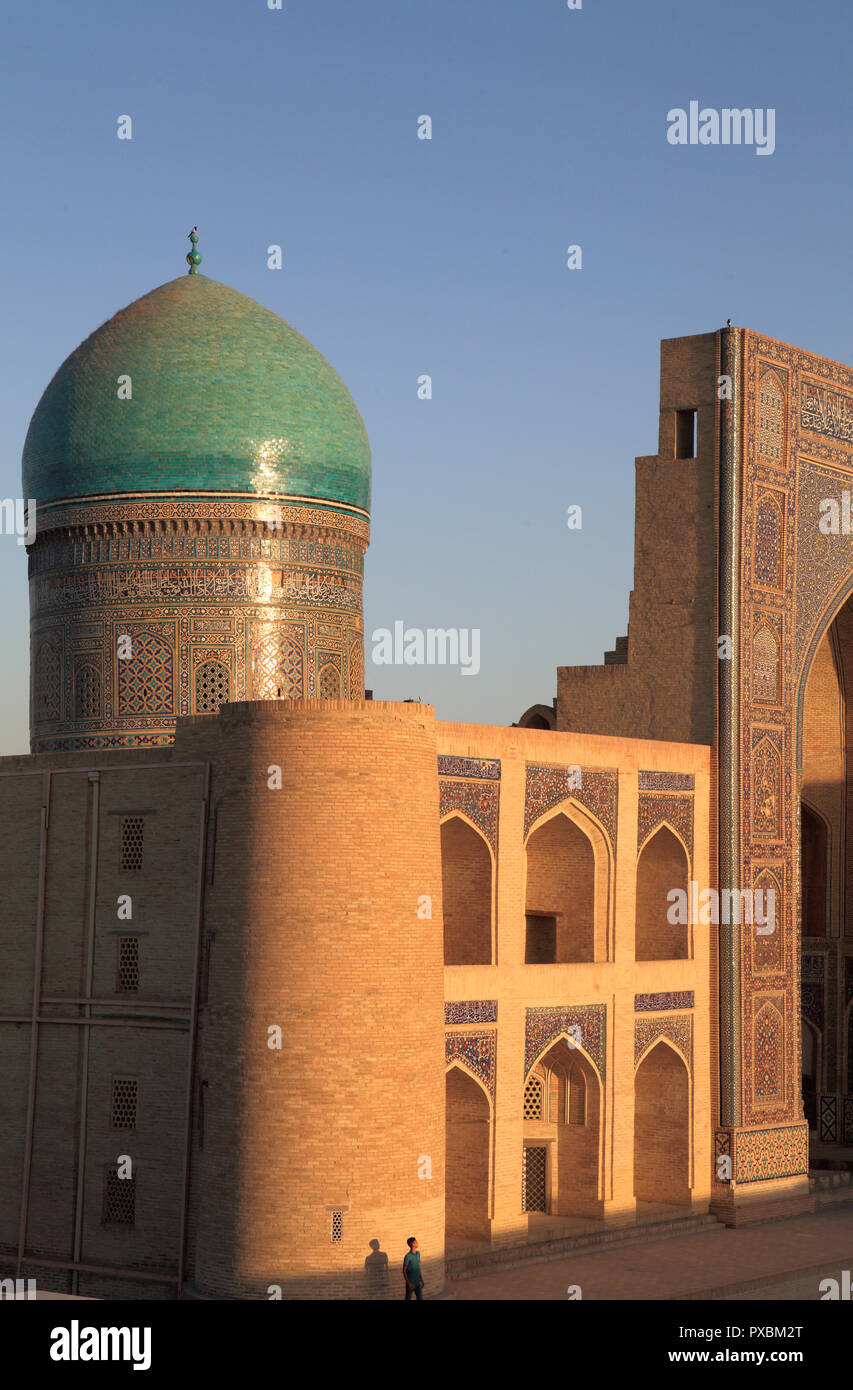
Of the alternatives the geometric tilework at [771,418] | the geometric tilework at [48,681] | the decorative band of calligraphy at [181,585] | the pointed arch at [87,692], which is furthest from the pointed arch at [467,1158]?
the geometric tilework at [771,418]

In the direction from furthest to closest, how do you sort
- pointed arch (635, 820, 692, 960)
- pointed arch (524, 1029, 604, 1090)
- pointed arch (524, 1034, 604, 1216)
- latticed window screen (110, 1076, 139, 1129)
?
pointed arch (635, 820, 692, 960)
pointed arch (524, 1034, 604, 1216)
pointed arch (524, 1029, 604, 1090)
latticed window screen (110, 1076, 139, 1129)

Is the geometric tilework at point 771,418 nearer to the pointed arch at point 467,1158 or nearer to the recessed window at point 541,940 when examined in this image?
the recessed window at point 541,940

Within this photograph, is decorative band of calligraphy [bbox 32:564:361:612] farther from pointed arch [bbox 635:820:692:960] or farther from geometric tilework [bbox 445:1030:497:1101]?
geometric tilework [bbox 445:1030:497:1101]

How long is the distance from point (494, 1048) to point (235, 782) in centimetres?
323

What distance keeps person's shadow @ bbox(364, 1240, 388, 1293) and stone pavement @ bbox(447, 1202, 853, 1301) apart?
78 cm

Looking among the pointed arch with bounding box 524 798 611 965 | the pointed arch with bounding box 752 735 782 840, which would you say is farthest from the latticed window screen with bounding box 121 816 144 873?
the pointed arch with bounding box 752 735 782 840

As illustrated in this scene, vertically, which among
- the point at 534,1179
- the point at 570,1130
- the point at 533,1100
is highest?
the point at 533,1100

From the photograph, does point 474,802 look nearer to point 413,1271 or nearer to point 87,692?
point 413,1271

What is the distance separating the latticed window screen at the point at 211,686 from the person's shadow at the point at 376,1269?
559 cm

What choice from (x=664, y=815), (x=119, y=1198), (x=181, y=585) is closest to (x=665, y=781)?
(x=664, y=815)

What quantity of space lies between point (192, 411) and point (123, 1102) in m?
6.21

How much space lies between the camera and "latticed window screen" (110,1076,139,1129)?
44.1ft

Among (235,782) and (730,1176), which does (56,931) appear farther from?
(730,1176)

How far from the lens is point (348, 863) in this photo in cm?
1234
